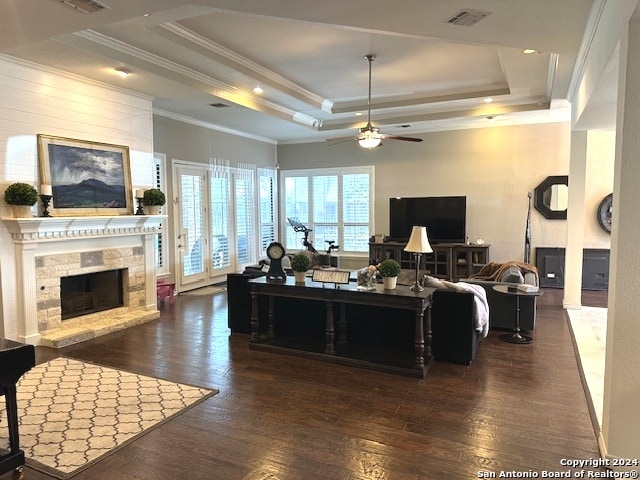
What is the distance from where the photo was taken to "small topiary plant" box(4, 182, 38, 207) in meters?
4.59

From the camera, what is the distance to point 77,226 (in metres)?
5.27

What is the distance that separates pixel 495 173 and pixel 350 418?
6.57m

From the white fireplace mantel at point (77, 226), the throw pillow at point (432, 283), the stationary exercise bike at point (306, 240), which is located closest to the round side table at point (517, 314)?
the throw pillow at point (432, 283)

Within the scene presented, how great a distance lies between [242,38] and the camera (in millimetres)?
4949

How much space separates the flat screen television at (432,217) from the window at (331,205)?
836 millimetres

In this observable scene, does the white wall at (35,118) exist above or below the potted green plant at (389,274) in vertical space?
above

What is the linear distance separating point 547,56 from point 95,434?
5.80 m

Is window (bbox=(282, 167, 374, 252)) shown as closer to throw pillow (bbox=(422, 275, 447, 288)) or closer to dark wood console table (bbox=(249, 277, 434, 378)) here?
dark wood console table (bbox=(249, 277, 434, 378))

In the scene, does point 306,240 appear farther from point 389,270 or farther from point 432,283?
point 389,270

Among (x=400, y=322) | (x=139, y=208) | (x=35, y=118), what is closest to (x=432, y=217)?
(x=400, y=322)

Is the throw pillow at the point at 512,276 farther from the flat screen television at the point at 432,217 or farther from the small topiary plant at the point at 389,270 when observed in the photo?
the flat screen television at the point at 432,217

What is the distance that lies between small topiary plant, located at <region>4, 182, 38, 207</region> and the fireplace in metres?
1.19

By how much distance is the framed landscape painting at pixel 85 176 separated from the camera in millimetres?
5098

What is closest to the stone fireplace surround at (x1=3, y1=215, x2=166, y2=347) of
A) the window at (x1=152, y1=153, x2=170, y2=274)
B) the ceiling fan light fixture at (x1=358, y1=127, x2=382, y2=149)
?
the window at (x1=152, y1=153, x2=170, y2=274)
